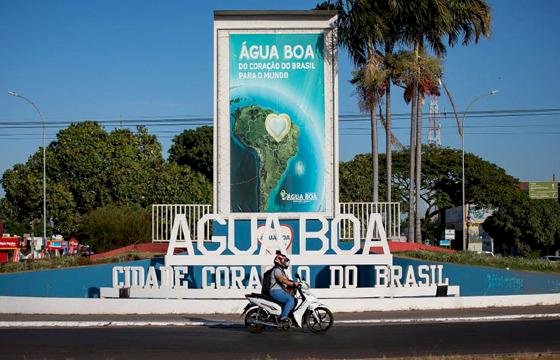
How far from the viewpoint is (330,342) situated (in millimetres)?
16016

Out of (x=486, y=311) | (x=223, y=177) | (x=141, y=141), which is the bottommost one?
(x=486, y=311)

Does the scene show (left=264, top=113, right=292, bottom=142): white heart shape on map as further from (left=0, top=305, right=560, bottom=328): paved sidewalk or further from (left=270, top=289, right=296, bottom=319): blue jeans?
(left=270, top=289, right=296, bottom=319): blue jeans

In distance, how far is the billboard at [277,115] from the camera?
28.0 meters

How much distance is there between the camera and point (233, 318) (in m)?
21.7

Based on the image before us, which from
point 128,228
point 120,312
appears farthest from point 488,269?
point 128,228

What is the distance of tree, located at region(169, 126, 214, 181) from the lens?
232 ft

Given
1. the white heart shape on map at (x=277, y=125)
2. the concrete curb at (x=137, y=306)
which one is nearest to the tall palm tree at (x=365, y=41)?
the white heart shape on map at (x=277, y=125)

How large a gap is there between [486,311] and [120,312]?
9964mm

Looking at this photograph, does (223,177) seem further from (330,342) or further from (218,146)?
(330,342)

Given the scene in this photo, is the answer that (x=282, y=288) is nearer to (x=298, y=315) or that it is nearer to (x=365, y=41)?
(x=298, y=315)

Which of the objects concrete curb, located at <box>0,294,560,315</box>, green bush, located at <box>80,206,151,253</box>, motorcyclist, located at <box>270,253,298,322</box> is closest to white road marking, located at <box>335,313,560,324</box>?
concrete curb, located at <box>0,294,560,315</box>

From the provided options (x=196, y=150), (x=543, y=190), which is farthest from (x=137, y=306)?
(x=196, y=150)

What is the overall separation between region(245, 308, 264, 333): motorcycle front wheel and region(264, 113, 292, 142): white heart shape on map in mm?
10718

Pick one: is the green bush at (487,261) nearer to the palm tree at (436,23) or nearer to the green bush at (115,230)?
the palm tree at (436,23)
